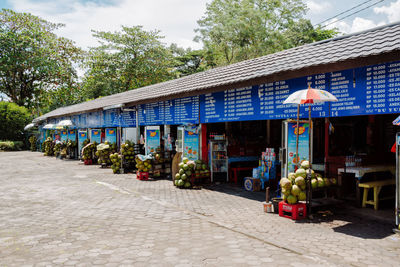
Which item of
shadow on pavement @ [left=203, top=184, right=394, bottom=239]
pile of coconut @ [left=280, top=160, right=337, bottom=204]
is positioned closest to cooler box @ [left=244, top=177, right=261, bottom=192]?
shadow on pavement @ [left=203, top=184, right=394, bottom=239]

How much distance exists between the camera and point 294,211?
7195mm

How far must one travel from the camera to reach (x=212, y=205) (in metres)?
Answer: 8.86

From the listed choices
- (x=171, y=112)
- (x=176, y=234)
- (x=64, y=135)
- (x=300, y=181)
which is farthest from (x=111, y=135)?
(x=300, y=181)

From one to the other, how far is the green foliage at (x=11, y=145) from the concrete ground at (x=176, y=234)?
30874 mm

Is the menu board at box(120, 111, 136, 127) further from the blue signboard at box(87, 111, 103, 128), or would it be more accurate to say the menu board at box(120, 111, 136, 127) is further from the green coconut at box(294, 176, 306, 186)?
the green coconut at box(294, 176, 306, 186)

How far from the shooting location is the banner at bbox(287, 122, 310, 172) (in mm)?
8234

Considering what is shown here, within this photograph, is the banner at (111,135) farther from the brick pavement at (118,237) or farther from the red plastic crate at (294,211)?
the red plastic crate at (294,211)

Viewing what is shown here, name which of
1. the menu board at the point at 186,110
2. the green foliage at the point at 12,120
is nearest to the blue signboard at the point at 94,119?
the menu board at the point at 186,110

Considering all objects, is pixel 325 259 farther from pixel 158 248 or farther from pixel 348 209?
pixel 348 209

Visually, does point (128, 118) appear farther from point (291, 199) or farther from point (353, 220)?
point (353, 220)

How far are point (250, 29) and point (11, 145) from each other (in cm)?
2923

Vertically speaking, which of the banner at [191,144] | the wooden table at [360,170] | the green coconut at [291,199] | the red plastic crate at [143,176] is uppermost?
the banner at [191,144]

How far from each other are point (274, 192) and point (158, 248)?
19.1 ft

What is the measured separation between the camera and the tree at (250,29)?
33.4 m
